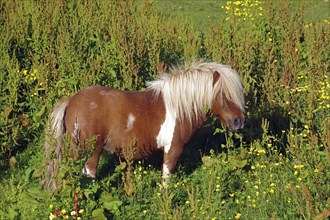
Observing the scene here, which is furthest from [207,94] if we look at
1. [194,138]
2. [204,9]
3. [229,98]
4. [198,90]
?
[204,9]

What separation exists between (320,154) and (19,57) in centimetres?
473

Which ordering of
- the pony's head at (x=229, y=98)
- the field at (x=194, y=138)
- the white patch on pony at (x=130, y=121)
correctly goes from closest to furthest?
1. the field at (x=194, y=138)
2. the pony's head at (x=229, y=98)
3. the white patch on pony at (x=130, y=121)

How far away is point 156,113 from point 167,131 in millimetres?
210

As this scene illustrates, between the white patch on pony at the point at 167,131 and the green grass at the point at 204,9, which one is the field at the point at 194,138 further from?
the green grass at the point at 204,9

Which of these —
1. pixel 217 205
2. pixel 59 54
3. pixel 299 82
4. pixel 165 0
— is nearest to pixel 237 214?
pixel 217 205

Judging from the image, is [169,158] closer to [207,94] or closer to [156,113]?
[156,113]

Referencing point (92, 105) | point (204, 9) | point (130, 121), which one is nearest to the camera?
point (92, 105)

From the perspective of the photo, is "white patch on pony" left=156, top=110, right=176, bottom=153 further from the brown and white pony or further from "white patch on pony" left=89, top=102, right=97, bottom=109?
"white patch on pony" left=89, top=102, right=97, bottom=109

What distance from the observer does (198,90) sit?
626 centimetres

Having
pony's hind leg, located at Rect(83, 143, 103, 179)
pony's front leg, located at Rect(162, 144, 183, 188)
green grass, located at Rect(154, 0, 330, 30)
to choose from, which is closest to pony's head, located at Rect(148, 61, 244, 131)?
pony's front leg, located at Rect(162, 144, 183, 188)

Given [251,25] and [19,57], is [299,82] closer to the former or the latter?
[251,25]

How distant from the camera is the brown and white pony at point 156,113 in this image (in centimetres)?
623

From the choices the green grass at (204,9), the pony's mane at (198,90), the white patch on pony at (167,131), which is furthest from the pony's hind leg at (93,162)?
the green grass at (204,9)

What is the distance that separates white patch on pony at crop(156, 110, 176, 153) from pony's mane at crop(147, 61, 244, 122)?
6cm
